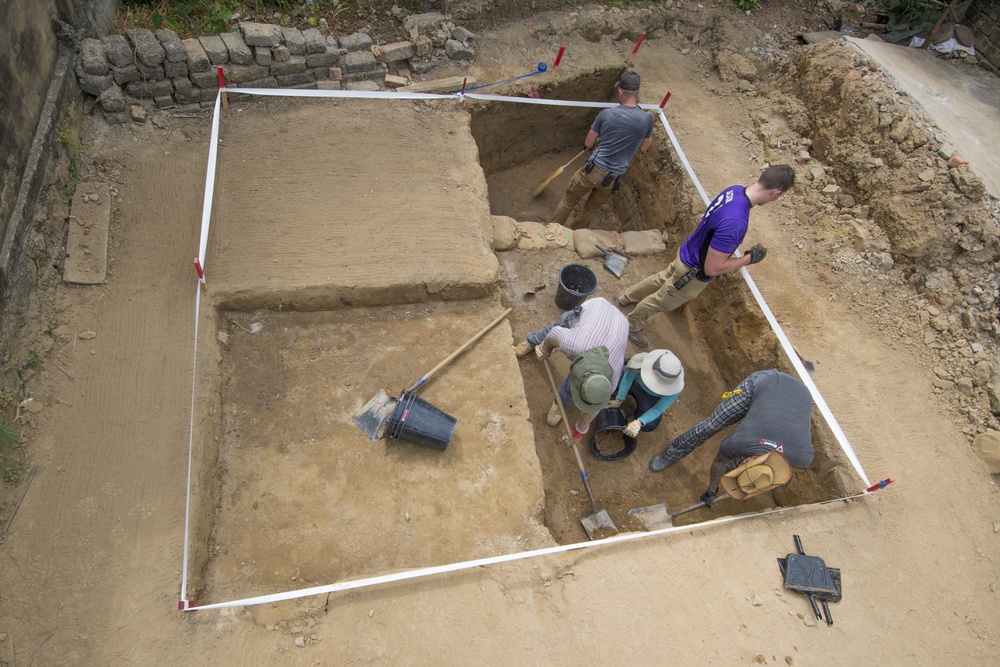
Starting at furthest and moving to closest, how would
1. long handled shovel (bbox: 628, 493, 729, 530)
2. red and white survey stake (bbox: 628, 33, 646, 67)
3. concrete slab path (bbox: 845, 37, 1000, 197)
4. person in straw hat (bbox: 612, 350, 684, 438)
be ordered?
red and white survey stake (bbox: 628, 33, 646, 67)
concrete slab path (bbox: 845, 37, 1000, 197)
long handled shovel (bbox: 628, 493, 729, 530)
person in straw hat (bbox: 612, 350, 684, 438)

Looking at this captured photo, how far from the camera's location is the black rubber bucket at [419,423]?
141 inches

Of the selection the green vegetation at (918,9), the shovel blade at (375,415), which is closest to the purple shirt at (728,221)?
the shovel blade at (375,415)

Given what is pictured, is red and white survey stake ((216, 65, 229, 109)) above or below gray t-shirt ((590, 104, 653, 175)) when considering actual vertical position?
below

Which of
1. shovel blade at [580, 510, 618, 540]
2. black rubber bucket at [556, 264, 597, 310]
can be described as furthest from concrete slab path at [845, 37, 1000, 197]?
shovel blade at [580, 510, 618, 540]

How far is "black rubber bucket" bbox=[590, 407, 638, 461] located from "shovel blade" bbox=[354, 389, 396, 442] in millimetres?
1735

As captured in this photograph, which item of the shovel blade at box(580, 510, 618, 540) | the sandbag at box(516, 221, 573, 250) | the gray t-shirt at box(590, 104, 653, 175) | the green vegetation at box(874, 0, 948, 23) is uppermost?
the green vegetation at box(874, 0, 948, 23)

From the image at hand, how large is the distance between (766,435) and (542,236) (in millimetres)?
2940

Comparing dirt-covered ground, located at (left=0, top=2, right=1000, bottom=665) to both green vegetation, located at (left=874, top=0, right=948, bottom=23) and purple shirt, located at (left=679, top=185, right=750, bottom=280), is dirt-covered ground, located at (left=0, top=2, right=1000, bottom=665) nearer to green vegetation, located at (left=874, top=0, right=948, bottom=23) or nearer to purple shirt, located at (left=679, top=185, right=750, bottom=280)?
purple shirt, located at (left=679, top=185, right=750, bottom=280)

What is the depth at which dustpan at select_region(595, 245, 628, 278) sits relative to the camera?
541 centimetres

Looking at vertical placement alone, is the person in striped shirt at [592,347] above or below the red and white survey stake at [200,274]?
above

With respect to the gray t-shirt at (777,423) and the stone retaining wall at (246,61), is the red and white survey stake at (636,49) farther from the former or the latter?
the gray t-shirt at (777,423)

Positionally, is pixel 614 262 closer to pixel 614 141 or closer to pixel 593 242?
pixel 593 242

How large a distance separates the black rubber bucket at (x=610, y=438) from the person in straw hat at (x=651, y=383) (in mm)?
141

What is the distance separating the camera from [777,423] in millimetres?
3404
